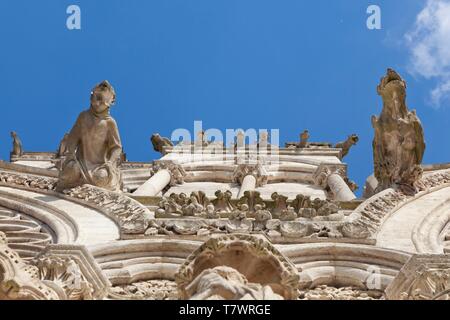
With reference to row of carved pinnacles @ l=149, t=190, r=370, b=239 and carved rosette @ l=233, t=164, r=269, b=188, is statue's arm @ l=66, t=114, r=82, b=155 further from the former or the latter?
carved rosette @ l=233, t=164, r=269, b=188

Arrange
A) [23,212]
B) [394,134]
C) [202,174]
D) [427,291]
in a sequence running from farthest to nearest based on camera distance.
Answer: [202,174] < [394,134] < [23,212] < [427,291]

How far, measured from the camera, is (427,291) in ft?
40.5

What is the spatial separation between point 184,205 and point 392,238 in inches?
137

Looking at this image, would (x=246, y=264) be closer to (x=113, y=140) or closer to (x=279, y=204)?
(x=279, y=204)

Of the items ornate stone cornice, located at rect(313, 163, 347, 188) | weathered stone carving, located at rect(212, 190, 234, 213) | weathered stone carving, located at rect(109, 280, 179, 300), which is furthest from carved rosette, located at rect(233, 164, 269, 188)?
weathered stone carving, located at rect(109, 280, 179, 300)

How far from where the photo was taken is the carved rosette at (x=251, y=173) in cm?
3012

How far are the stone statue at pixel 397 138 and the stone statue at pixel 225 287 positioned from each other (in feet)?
32.6

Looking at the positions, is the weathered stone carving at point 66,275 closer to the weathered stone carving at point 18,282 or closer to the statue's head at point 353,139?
the weathered stone carving at point 18,282

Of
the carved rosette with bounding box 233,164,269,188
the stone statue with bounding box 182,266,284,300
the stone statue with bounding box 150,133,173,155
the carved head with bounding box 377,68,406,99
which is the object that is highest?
the stone statue with bounding box 150,133,173,155

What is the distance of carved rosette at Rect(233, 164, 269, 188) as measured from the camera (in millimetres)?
30125

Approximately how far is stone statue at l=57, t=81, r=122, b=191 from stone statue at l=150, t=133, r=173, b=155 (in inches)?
670
